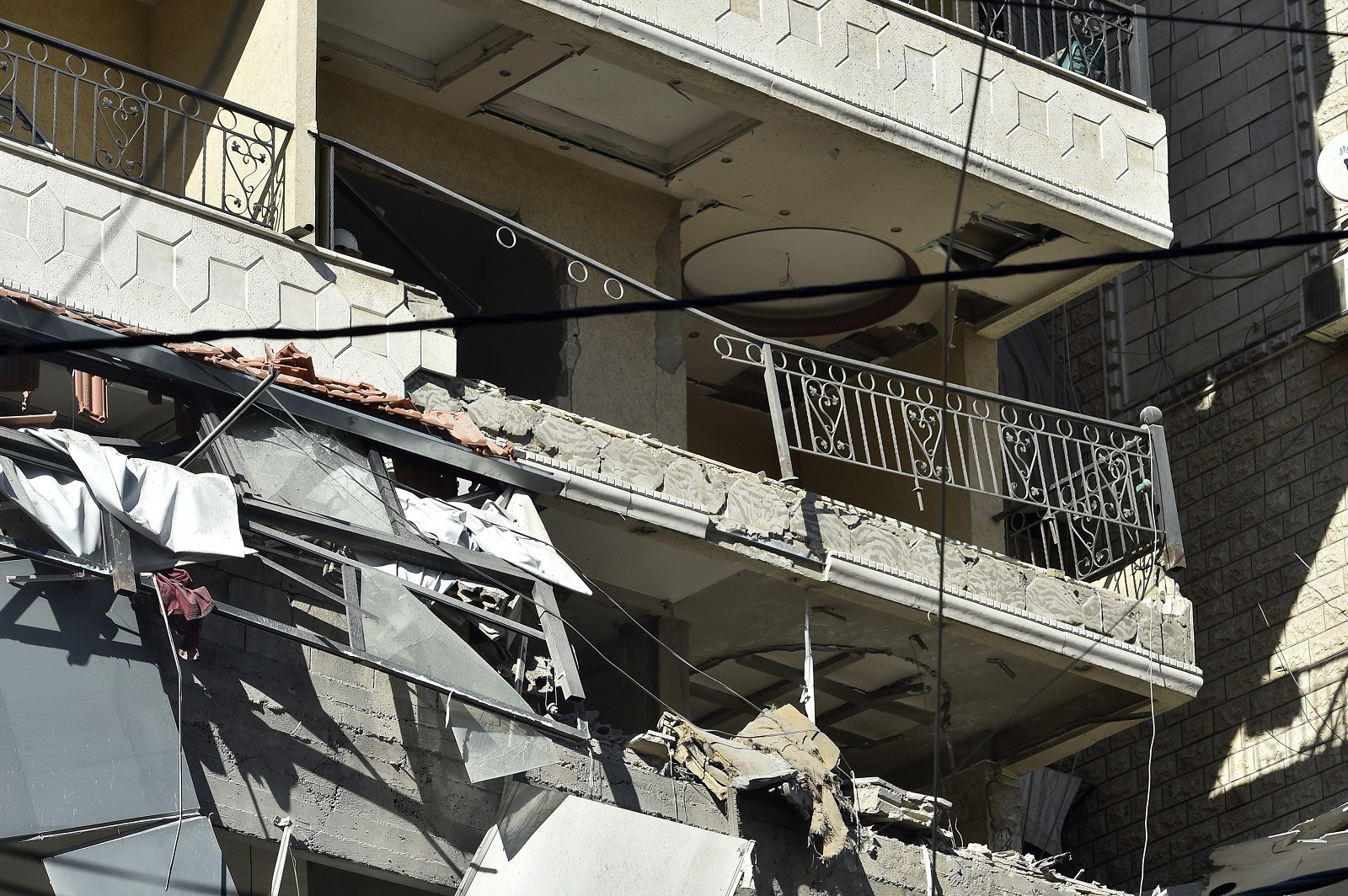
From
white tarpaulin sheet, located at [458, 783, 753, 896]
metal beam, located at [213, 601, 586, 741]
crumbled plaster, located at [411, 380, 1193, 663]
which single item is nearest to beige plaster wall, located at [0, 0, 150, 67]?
crumbled plaster, located at [411, 380, 1193, 663]

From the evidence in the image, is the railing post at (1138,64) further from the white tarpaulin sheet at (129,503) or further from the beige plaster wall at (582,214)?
the white tarpaulin sheet at (129,503)

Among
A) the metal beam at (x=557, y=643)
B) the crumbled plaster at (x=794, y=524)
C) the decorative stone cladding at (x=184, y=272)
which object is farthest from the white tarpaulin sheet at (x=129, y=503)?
the crumbled plaster at (x=794, y=524)

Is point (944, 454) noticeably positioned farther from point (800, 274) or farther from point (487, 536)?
point (800, 274)

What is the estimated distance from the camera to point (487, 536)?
10898 millimetres

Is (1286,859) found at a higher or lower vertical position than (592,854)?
higher

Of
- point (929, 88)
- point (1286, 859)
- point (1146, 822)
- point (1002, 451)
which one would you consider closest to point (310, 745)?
point (1002, 451)

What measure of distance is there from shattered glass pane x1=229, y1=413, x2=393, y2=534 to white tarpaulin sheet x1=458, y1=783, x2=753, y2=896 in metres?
1.54

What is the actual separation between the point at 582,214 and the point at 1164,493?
431 centimetres

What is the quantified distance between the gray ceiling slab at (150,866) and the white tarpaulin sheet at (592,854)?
1.45 m

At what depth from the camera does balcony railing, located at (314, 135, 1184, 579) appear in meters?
12.8

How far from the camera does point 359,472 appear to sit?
10750 millimetres

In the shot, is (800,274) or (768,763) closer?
(768,763)

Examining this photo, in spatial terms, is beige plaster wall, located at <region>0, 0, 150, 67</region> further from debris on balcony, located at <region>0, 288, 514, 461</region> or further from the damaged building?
debris on balcony, located at <region>0, 288, 514, 461</region>

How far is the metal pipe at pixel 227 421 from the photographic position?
32.5 feet
